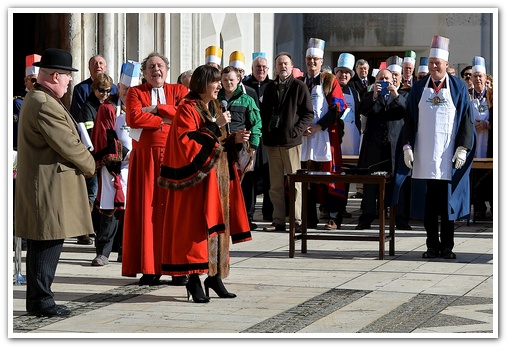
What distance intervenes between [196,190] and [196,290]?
677mm

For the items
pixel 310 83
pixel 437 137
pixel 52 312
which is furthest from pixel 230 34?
pixel 52 312

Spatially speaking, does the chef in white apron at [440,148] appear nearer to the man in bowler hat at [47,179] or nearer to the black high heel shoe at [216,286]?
the black high heel shoe at [216,286]

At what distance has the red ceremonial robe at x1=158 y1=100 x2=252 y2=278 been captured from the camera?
28.7 feet

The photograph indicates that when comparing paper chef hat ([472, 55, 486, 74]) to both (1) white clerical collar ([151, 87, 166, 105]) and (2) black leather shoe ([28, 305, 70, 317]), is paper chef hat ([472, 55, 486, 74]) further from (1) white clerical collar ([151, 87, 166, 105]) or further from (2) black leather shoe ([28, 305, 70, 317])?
(2) black leather shoe ([28, 305, 70, 317])

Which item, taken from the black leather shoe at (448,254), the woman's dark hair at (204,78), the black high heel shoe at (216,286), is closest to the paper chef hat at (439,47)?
the black leather shoe at (448,254)

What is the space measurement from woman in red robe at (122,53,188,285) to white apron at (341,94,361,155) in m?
5.53

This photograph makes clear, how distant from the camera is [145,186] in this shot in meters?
9.85

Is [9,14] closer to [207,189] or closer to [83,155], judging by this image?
[83,155]

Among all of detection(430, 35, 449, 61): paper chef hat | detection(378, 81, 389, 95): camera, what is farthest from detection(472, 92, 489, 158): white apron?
detection(430, 35, 449, 61): paper chef hat

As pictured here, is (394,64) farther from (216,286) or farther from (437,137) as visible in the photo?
(216,286)

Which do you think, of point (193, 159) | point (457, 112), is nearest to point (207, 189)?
point (193, 159)
